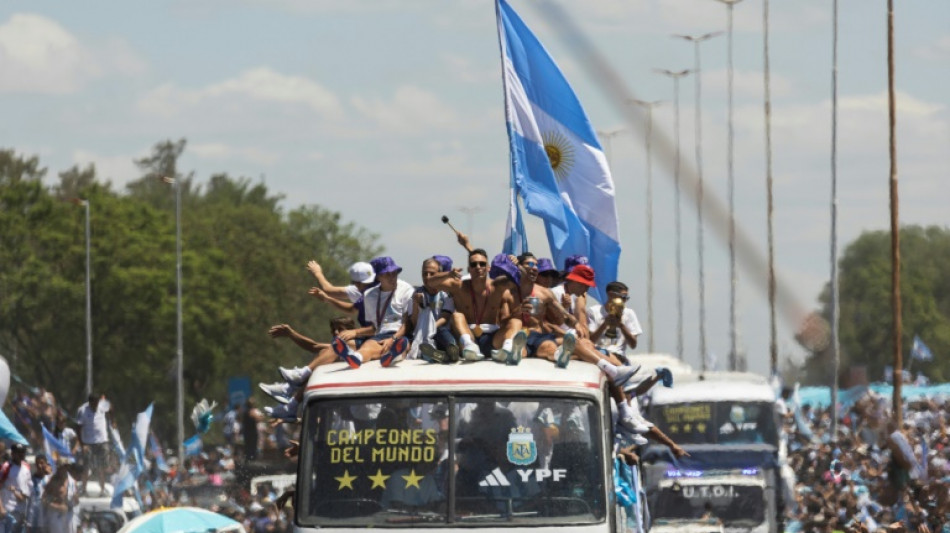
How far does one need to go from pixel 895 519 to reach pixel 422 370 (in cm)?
1406

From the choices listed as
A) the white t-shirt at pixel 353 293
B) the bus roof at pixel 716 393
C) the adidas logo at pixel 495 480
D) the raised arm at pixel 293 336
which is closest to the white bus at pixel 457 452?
the adidas logo at pixel 495 480

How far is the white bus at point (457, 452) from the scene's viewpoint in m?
13.4

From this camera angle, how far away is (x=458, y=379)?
44.9 feet

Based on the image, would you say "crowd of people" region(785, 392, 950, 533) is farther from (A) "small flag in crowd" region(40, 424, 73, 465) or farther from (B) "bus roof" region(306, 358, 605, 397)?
(A) "small flag in crowd" region(40, 424, 73, 465)

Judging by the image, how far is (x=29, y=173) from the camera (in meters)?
98.6

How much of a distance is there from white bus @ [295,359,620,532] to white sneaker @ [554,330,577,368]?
19 cm

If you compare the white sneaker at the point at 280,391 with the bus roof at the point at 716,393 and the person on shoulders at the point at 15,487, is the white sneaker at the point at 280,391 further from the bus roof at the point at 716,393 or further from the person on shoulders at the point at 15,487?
the bus roof at the point at 716,393

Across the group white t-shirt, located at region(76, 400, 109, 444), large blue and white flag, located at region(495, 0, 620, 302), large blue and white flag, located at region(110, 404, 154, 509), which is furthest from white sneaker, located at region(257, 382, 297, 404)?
white t-shirt, located at region(76, 400, 109, 444)

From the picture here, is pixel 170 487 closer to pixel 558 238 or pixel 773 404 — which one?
pixel 773 404

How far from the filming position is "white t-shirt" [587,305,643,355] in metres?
17.1

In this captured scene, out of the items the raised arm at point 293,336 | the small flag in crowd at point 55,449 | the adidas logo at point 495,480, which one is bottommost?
the small flag in crowd at point 55,449

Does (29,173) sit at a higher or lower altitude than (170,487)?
higher

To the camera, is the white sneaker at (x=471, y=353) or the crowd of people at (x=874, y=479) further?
the crowd of people at (x=874, y=479)

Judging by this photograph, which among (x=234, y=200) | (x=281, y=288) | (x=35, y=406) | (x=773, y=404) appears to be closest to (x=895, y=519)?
(x=773, y=404)
